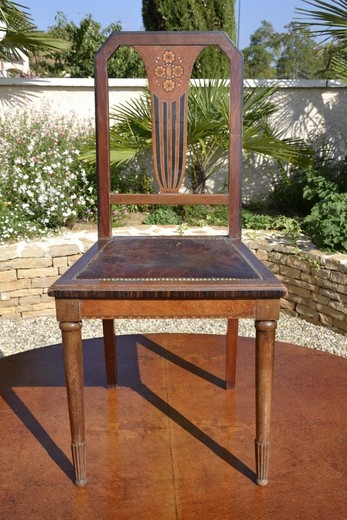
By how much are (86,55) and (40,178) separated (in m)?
7.09

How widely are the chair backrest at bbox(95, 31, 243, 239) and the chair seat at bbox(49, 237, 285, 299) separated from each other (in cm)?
27

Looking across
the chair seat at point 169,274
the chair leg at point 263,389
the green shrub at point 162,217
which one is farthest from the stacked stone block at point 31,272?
the chair leg at point 263,389

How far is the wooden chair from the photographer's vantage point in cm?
125

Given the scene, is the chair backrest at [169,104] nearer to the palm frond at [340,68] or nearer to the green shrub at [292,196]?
the palm frond at [340,68]

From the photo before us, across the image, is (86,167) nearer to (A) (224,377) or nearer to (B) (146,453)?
(A) (224,377)

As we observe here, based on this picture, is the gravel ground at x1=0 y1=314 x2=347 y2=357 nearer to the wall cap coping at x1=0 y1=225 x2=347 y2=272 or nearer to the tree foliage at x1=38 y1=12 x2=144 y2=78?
the wall cap coping at x1=0 y1=225 x2=347 y2=272

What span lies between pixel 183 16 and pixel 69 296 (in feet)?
18.0

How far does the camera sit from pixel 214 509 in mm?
1261

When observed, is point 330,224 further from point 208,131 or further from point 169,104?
point 169,104

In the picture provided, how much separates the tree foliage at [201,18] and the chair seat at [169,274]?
466 centimetres

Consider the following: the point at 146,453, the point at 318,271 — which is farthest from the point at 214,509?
the point at 318,271

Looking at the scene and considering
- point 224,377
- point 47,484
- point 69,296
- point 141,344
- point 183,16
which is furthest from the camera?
point 183,16

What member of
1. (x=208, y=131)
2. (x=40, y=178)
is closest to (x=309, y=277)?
(x=208, y=131)

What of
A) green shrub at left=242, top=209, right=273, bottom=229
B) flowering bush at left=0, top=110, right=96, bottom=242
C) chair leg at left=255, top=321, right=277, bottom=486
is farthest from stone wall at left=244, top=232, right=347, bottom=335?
chair leg at left=255, top=321, right=277, bottom=486
